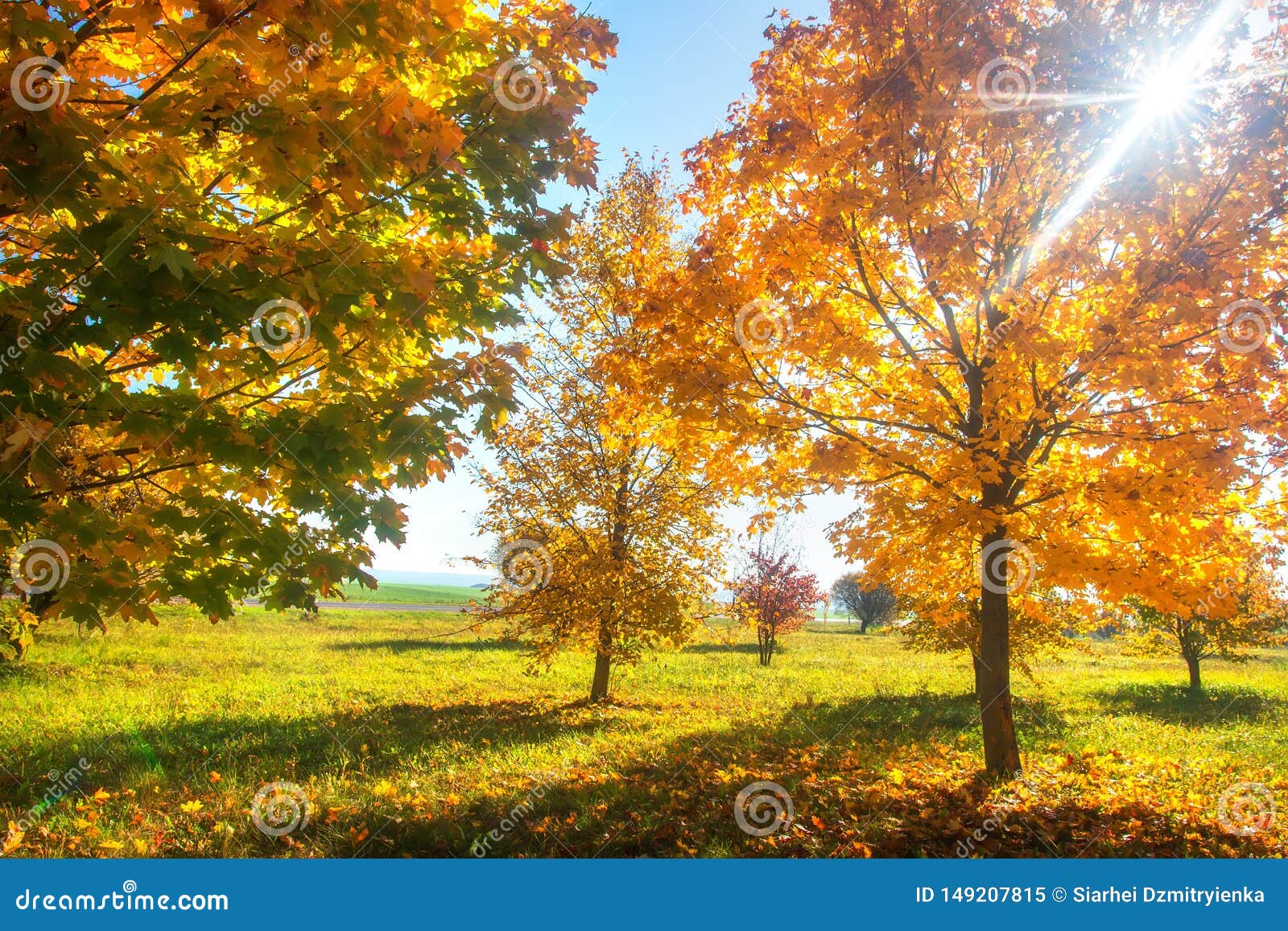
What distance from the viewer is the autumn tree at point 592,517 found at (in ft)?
36.1

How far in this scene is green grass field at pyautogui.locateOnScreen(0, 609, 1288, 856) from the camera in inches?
198

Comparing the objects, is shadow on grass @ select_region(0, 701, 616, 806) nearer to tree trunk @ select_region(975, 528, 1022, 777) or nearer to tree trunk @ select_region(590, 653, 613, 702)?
tree trunk @ select_region(590, 653, 613, 702)

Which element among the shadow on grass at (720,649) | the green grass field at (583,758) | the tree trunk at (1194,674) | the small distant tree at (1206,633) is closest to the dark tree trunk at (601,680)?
the green grass field at (583,758)

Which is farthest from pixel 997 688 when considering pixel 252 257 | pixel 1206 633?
pixel 1206 633

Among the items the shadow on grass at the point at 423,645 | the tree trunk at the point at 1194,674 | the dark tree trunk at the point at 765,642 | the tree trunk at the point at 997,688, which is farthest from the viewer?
the dark tree trunk at the point at 765,642

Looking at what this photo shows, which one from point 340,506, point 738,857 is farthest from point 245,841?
point 738,857

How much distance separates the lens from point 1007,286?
6.32m

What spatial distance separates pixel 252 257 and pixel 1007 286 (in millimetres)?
6385

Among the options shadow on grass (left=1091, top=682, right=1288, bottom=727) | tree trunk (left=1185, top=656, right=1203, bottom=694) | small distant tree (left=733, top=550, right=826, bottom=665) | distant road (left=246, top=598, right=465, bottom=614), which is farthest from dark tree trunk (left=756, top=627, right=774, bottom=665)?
distant road (left=246, top=598, right=465, bottom=614)

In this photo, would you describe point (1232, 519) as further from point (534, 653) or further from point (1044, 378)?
point (534, 653)

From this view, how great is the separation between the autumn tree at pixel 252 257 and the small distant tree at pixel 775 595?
72.2 feet

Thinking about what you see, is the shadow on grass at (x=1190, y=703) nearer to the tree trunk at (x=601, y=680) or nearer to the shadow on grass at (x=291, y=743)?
the tree trunk at (x=601, y=680)

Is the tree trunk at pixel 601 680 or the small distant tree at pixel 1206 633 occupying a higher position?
the small distant tree at pixel 1206 633

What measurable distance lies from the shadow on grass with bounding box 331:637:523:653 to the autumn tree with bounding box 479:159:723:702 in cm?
1012
